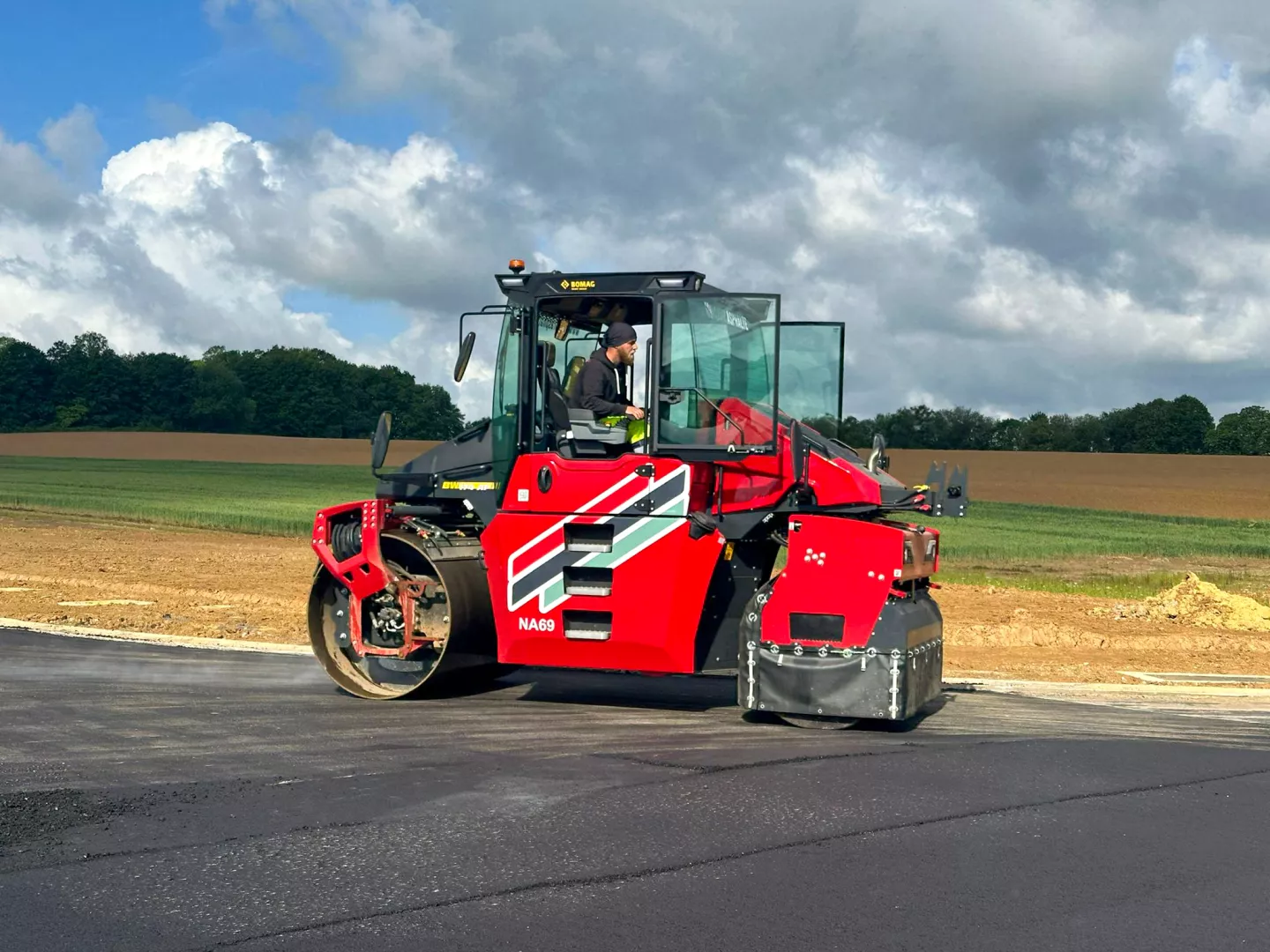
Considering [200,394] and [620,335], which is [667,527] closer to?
[620,335]

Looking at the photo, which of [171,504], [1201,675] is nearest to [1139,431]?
[171,504]

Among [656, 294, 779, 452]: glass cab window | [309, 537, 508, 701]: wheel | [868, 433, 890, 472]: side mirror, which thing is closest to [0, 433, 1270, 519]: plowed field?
[309, 537, 508, 701]: wheel

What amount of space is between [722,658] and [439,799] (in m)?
3.02

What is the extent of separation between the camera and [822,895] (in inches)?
215

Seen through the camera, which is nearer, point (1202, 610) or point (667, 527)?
point (667, 527)

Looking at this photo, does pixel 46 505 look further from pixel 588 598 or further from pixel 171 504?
pixel 588 598

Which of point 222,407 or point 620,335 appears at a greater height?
point 222,407

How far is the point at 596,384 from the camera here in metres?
9.79

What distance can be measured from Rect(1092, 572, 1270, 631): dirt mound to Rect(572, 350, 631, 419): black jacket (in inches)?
413

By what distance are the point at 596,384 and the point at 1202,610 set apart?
11297 millimetres

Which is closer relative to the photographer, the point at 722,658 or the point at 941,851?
the point at 941,851

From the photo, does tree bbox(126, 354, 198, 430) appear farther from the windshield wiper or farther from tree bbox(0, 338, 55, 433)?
the windshield wiper

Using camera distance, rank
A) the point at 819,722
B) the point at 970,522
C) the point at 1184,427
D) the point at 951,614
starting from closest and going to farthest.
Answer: the point at 819,722, the point at 951,614, the point at 970,522, the point at 1184,427

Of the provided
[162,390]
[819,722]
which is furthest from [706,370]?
[162,390]
